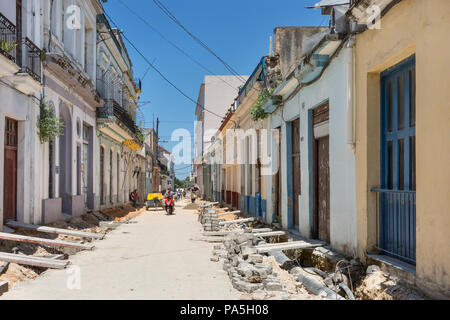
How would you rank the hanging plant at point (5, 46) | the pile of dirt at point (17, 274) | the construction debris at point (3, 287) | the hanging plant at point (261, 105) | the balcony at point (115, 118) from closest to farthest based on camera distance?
the construction debris at point (3, 287), the pile of dirt at point (17, 274), the hanging plant at point (5, 46), the hanging plant at point (261, 105), the balcony at point (115, 118)

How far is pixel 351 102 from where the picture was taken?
21.3ft

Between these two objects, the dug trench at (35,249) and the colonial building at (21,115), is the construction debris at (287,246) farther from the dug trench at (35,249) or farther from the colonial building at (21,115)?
the colonial building at (21,115)

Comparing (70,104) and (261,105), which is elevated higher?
(70,104)

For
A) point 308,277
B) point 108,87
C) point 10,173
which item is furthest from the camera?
point 108,87

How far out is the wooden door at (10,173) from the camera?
363 inches

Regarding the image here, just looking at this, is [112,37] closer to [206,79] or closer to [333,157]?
[333,157]

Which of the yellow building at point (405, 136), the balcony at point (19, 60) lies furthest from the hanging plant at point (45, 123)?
the yellow building at point (405, 136)

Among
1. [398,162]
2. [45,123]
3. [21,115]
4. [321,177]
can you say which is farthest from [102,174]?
[398,162]

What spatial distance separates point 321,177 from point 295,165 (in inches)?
76.7

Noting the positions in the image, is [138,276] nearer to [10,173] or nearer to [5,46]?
[10,173]

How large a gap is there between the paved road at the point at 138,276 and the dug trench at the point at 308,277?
30cm

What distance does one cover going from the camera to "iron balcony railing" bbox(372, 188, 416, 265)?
5.16 m
